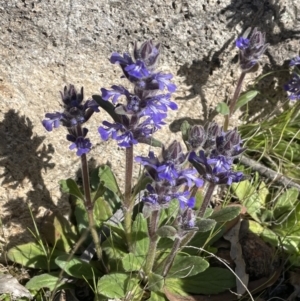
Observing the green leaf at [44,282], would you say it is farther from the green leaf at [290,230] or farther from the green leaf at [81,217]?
the green leaf at [290,230]

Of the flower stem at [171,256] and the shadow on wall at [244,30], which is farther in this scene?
the shadow on wall at [244,30]

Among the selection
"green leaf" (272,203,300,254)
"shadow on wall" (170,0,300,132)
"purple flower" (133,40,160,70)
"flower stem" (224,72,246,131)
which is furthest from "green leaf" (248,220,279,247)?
"purple flower" (133,40,160,70)

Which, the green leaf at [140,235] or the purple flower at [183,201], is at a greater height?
the purple flower at [183,201]

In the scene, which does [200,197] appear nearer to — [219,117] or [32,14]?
[219,117]

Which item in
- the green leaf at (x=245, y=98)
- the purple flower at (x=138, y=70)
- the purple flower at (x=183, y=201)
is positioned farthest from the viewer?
the green leaf at (x=245, y=98)

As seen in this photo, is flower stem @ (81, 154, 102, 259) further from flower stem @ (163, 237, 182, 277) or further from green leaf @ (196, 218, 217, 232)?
green leaf @ (196, 218, 217, 232)

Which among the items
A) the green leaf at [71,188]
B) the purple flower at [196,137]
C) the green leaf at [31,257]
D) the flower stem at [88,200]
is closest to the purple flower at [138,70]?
the purple flower at [196,137]

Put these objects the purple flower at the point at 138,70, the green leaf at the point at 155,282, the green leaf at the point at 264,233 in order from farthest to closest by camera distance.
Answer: the green leaf at the point at 264,233
the green leaf at the point at 155,282
the purple flower at the point at 138,70

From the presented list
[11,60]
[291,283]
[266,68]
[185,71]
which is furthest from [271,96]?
[11,60]
